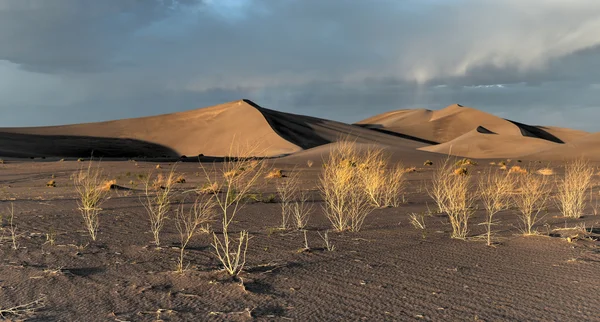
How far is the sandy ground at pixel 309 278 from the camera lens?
434 centimetres

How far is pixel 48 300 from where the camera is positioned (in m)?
4.62

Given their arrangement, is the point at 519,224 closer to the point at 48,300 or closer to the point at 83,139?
the point at 48,300

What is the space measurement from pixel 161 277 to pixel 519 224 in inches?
283

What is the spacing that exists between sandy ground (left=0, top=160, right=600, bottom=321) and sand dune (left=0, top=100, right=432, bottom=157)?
5738 centimetres

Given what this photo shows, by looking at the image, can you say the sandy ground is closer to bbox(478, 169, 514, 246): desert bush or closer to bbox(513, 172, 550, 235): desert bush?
bbox(478, 169, 514, 246): desert bush

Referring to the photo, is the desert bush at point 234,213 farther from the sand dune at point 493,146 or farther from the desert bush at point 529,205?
the sand dune at point 493,146

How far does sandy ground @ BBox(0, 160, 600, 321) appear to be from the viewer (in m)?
4.34

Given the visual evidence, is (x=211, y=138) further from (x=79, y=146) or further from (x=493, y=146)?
(x=493, y=146)

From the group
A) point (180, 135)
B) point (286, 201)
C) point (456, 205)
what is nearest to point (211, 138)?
point (180, 135)

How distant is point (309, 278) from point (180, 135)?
282 ft

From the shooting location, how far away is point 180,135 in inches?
Answer: 3477

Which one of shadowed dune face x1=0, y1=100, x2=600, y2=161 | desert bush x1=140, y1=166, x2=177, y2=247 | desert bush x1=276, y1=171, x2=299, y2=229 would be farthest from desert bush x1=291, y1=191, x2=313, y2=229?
shadowed dune face x1=0, y1=100, x2=600, y2=161

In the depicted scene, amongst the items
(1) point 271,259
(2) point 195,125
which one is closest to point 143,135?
(2) point 195,125

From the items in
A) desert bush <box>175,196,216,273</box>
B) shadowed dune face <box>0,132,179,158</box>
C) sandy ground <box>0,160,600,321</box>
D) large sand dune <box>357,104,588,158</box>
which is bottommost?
sandy ground <box>0,160,600,321</box>
